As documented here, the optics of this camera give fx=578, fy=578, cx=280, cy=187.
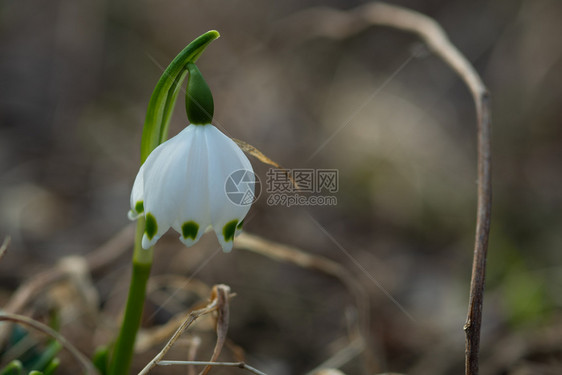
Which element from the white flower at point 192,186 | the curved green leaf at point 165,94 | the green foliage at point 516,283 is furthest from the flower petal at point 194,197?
the green foliage at point 516,283

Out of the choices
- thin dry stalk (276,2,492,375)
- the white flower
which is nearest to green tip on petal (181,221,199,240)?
the white flower

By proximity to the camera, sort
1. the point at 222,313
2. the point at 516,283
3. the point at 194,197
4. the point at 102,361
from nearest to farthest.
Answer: the point at 194,197
the point at 222,313
the point at 102,361
the point at 516,283

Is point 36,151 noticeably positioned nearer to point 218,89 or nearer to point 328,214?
point 218,89

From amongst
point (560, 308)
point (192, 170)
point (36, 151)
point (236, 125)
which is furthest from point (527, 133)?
point (192, 170)

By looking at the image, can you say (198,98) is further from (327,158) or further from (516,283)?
(327,158)

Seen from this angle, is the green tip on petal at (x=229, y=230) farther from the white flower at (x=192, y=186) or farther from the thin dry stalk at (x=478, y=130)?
the thin dry stalk at (x=478, y=130)

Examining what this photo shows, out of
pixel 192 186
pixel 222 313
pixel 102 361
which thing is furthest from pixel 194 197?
pixel 102 361
